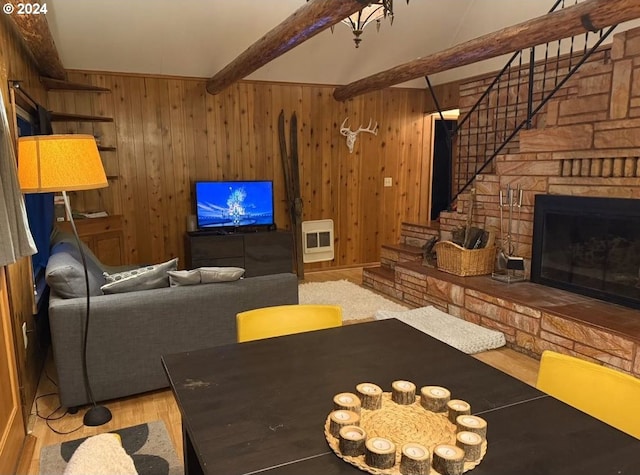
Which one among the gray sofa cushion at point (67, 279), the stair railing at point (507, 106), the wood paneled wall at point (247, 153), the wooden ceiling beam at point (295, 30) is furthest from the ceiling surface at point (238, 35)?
the gray sofa cushion at point (67, 279)

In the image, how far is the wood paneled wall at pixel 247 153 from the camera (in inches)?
203

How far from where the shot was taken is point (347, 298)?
490cm

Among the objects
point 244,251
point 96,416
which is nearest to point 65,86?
point 244,251

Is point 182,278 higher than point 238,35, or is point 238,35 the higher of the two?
point 238,35

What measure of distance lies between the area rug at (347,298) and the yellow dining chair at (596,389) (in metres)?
2.79

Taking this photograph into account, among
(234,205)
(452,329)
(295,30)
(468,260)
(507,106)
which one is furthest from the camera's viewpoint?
(234,205)

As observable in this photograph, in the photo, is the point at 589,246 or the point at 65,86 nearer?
the point at 589,246

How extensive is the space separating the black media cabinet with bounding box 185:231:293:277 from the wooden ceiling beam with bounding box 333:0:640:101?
2.24 m

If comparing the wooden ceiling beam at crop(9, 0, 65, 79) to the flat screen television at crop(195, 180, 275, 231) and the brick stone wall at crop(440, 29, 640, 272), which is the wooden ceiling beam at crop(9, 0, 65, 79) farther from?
the brick stone wall at crop(440, 29, 640, 272)

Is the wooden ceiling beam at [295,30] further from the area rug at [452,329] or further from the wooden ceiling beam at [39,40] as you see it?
the area rug at [452,329]

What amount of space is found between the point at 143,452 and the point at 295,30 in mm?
2738

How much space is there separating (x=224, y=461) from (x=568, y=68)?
201 inches

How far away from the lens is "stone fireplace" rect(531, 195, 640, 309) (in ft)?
10.9

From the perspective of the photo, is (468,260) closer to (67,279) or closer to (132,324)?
(132,324)
